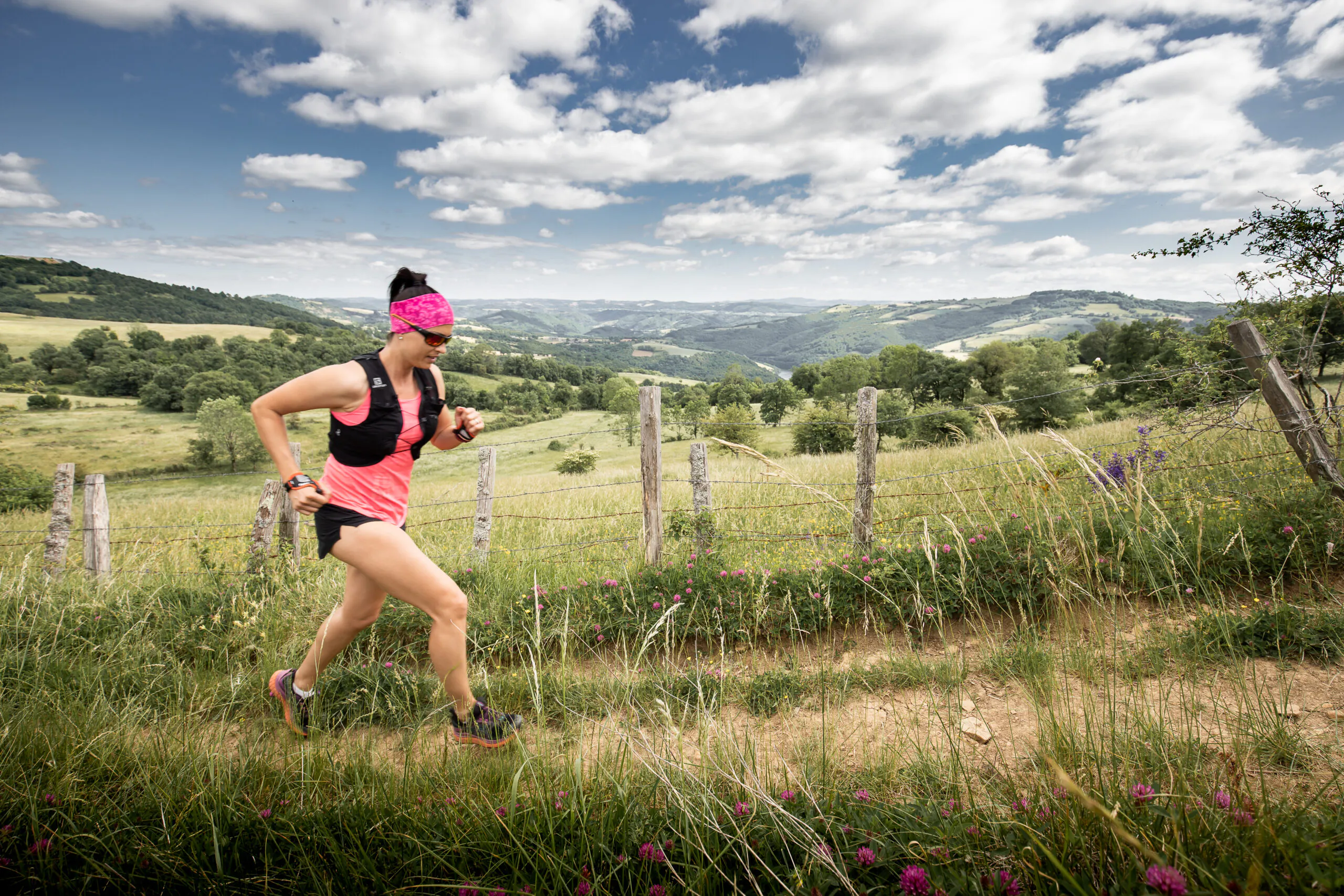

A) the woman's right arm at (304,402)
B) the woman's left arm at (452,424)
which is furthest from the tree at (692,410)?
the woman's right arm at (304,402)

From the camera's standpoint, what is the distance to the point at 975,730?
10.0ft

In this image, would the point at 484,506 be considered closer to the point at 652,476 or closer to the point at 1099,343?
the point at 652,476

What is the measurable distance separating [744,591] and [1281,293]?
20.4ft

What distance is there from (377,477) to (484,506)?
3095mm

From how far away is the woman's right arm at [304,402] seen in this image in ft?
8.97

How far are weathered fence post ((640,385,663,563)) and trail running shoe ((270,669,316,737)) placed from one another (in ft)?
9.53

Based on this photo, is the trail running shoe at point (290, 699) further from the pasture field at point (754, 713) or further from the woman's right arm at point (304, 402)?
the woman's right arm at point (304, 402)

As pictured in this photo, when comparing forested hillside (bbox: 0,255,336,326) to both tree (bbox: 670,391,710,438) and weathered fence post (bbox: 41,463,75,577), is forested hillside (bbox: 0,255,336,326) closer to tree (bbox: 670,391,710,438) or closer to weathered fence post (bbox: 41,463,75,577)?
tree (bbox: 670,391,710,438)

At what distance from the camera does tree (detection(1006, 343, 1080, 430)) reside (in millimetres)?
37562

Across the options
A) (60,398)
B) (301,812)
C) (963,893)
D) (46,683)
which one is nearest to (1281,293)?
(963,893)

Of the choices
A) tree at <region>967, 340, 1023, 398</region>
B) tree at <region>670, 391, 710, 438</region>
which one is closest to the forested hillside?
tree at <region>670, 391, 710, 438</region>

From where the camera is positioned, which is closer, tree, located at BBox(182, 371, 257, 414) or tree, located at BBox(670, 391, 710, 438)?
tree, located at BBox(670, 391, 710, 438)

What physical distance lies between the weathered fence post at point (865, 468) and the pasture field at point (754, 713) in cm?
25

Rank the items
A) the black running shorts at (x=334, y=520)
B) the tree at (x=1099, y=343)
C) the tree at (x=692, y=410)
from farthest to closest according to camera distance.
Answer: the tree at (x=1099, y=343), the tree at (x=692, y=410), the black running shorts at (x=334, y=520)
